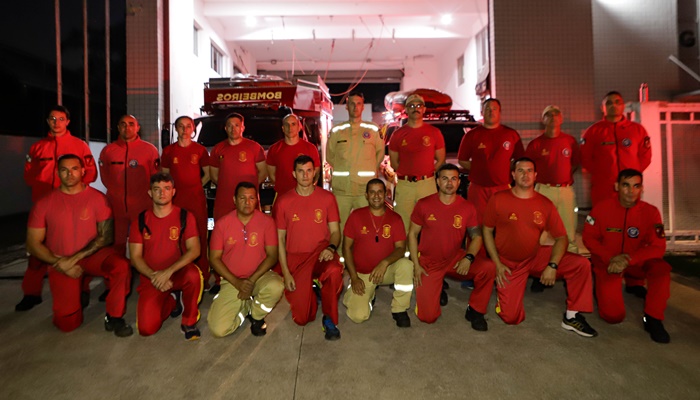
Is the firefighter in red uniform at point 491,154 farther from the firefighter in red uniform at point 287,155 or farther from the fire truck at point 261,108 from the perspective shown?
the fire truck at point 261,108

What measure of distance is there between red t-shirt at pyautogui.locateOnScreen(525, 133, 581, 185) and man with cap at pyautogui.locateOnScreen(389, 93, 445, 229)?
3.73ft

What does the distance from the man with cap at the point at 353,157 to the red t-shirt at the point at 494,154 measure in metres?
1.10

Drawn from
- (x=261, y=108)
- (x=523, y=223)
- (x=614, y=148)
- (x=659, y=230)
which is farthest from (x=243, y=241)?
(x=614, y=148)

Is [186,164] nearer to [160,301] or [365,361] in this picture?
[160,301]

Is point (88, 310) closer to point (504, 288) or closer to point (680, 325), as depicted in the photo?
point (504, 288)

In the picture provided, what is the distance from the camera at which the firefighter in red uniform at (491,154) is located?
4.96 m

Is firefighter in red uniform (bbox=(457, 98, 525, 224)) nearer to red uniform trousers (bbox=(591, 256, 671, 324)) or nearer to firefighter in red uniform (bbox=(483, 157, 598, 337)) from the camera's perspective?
firefighter in red uniform (bbox=(483, 157, 598, 337))

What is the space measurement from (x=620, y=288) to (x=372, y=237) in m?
2.09

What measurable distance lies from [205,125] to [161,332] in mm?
3981

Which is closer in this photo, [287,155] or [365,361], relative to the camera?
[365,361]

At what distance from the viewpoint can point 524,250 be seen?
3.90 metres

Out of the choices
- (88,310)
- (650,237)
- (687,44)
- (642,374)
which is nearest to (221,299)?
(88,310)

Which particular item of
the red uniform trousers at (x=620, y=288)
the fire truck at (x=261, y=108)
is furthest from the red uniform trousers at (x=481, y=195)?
the fire truck at (x=261, y=108)

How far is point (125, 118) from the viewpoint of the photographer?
4855 millimetres
